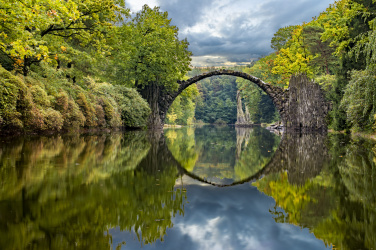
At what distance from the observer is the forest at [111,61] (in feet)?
31.3

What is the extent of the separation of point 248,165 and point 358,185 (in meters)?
2.61

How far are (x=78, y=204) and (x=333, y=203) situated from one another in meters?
2.71

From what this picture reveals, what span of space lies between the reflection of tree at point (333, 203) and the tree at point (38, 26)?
7399 millimetres

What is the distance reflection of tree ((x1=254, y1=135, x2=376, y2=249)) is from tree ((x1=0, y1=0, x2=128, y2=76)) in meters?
7.40

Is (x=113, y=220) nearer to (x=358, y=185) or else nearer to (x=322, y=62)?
(x=358, y=185)

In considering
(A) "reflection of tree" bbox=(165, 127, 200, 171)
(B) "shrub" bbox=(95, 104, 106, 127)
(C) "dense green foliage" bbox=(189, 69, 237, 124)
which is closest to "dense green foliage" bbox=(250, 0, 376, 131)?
(A) "reflection of tree" bbox=(165, 127, 200, 171)

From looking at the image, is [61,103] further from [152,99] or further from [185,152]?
[152,99]

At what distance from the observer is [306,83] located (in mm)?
24812

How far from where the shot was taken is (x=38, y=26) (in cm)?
926

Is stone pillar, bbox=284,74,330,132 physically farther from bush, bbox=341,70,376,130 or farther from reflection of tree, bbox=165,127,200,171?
reflection of tree, bbox=165,127,200,171

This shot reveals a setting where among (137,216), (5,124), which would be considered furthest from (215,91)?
(137,216)

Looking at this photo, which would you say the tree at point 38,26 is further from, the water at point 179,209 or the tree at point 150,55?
the tree at point 150,55

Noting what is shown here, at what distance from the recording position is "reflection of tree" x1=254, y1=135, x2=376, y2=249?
7.80 ft

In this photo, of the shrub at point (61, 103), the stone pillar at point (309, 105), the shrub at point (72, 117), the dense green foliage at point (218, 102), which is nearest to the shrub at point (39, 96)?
the shrub at point (61, 103)
